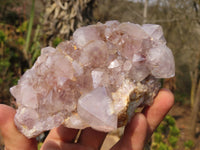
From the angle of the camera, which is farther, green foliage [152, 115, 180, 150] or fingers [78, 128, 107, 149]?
green foliage [152, 115, 180, 150]

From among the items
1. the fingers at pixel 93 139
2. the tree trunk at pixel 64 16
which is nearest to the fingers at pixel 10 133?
the fingers at pixel 93 139

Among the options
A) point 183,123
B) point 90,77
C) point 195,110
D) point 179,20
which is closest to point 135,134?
point 90,77

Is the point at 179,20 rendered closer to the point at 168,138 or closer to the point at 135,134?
the point at 168,138

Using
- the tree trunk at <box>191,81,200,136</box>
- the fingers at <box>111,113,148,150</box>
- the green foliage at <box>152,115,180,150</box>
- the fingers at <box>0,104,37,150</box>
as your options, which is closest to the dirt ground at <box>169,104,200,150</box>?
the tree trunk at <box>191,81,200,136</box>

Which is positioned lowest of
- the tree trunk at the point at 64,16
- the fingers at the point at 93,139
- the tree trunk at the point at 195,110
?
the tree trunk at the point at 195,110

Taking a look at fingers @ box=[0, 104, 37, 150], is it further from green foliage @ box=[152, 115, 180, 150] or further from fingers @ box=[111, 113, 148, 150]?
green foliage @ box=[152, 115, 180, 150]

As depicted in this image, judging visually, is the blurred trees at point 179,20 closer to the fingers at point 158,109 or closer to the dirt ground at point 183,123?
the dirt ground at point 183,123

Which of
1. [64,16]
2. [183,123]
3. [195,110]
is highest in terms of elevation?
[64,16]

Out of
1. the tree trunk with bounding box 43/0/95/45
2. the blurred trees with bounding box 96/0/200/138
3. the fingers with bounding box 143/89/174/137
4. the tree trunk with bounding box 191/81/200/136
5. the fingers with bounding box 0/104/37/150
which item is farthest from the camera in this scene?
the tree trunk with bounding box 191/81/200/136
